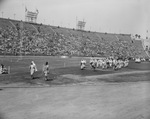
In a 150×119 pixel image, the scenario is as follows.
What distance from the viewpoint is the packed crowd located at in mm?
52938

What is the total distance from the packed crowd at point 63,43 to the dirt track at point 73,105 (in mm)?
39253

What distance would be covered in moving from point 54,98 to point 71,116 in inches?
120

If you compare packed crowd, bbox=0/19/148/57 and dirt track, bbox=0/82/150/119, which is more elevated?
packed crowd, bbox=0/19/148/57

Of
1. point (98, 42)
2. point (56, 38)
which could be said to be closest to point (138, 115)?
point (56, 38)

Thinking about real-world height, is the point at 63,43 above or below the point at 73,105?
above

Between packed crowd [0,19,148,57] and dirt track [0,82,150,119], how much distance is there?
39253 millimetres

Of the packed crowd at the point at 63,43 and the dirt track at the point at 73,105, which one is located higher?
the packed crowd at the point at 63,43

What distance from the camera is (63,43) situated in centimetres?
6744

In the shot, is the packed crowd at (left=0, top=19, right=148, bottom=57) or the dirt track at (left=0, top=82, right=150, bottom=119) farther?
the packed crowd at (left=0, top=19, right=148, bottom=57)

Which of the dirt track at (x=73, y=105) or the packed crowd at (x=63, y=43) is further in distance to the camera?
the packed crowd at (x=63, y=43)

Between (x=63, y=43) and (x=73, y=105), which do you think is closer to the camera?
(x=73, y=105)

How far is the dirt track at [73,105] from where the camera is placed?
26.1ft

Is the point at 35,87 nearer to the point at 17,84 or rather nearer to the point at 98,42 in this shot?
the point at 17,84

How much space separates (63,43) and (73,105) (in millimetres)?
58839
